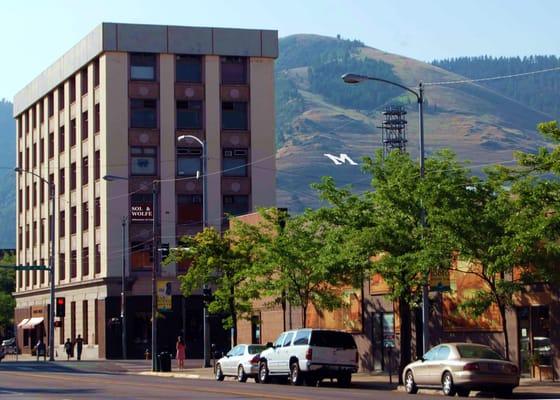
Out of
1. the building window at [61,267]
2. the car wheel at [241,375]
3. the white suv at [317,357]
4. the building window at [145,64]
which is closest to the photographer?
the white suv at [317,357]

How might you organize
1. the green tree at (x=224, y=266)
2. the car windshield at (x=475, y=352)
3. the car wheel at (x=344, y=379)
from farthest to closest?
the green tree at (x=224, y=266), the car wheel at (x=344, y=379), the car windshield at (x=475, y=352)

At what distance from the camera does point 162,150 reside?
287 feet

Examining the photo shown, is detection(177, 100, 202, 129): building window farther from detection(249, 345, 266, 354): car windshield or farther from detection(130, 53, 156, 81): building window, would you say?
detection(249, 345, 266, 354): car windshield

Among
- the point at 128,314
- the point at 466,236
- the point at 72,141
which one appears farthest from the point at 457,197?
the point at 72,141

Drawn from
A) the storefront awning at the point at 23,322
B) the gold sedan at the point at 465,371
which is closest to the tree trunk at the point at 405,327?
the gold sedan at the point at 465,371

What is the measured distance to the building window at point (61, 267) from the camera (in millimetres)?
97369

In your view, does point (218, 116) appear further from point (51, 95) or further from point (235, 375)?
point (235, 375)

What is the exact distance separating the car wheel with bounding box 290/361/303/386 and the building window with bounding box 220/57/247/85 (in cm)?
4950

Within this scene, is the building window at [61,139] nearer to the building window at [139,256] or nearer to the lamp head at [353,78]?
the building window at [139,256]

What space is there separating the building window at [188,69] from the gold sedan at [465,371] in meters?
55.5

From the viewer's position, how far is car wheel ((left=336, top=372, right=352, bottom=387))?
4125 cm

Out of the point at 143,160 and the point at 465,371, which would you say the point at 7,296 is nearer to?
the point at 143,160

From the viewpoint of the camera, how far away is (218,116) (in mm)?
88250

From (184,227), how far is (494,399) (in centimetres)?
5699
